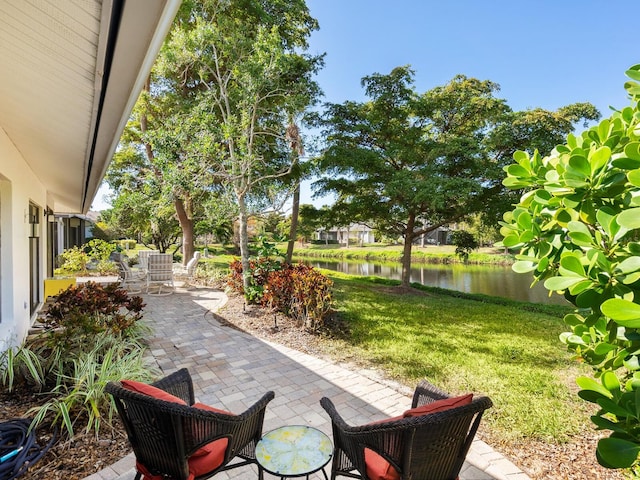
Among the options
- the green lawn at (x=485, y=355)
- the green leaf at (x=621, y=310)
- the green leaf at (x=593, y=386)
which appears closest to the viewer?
the green leaf at (x=621, y=310)

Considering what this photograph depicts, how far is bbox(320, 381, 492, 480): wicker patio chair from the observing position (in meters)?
1.76

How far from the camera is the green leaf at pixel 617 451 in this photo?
2.53 feet

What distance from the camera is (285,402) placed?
3.51 metres

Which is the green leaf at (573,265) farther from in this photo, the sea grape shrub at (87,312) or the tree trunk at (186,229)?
the tree trunk at (186,229)

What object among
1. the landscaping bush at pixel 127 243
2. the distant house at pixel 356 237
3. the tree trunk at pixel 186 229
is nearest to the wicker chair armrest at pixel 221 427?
the tree trunk at pixel 186 229

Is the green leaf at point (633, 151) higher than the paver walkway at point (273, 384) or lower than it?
higher

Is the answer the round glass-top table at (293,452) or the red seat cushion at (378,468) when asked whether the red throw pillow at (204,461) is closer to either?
the round glass-top table at (293,452)

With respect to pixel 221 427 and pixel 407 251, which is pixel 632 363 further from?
pixel 407 251

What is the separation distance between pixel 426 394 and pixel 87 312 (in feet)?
14.2

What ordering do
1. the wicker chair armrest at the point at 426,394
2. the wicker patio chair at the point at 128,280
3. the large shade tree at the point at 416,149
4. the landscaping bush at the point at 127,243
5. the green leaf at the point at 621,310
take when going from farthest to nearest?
the landscaping bush at the point at 127,243 < the large shade tree at the point at 416,149 < the wicker patio chair at the point at 128,280 < the wicker chair armrest at the point at 426,394 < the green leaf at the point at 621,310

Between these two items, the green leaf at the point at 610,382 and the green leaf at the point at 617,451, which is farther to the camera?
the green leaf at the point at 610,382

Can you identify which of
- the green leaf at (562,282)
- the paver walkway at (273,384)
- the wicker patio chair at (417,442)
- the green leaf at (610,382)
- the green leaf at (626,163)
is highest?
the green leaf at (626,163)

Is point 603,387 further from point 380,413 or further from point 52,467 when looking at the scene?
point 52,467

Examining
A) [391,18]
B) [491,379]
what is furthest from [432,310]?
[391,18]
